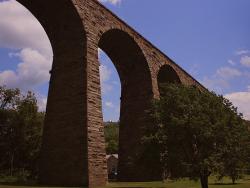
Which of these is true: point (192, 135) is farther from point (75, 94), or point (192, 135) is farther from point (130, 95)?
point (130, 95)

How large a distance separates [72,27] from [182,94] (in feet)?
25.0

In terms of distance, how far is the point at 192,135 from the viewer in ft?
62.3

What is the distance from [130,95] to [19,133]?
10.9 m

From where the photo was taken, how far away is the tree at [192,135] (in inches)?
732

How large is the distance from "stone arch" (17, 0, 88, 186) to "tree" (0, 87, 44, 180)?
43.9 ft

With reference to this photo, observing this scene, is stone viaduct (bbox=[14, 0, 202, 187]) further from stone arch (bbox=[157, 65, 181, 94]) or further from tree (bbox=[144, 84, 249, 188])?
stone arch (bbox=[157, 65, 181, 94])

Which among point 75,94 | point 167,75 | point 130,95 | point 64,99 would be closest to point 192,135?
point 75,94

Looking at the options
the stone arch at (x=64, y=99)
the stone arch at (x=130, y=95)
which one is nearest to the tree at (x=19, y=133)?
the stone arch at (x=130, y=95)

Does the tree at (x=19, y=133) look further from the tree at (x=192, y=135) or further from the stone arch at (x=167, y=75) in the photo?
the tree at (x=192, y=135)

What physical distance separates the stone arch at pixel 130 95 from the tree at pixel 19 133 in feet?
29.1

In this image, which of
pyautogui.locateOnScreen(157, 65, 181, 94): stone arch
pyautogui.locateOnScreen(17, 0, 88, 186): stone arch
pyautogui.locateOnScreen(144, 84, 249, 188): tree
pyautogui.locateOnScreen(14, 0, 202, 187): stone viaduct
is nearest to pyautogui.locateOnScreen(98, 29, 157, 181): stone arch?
pyautogui.locateOnScreen(14, 0, 202, 187): stone viaduct

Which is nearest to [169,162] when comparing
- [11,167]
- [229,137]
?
[229,137]

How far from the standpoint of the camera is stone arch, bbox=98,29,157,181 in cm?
2861

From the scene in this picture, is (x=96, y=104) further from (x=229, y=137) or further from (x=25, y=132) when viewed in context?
(x=25, y=132)
